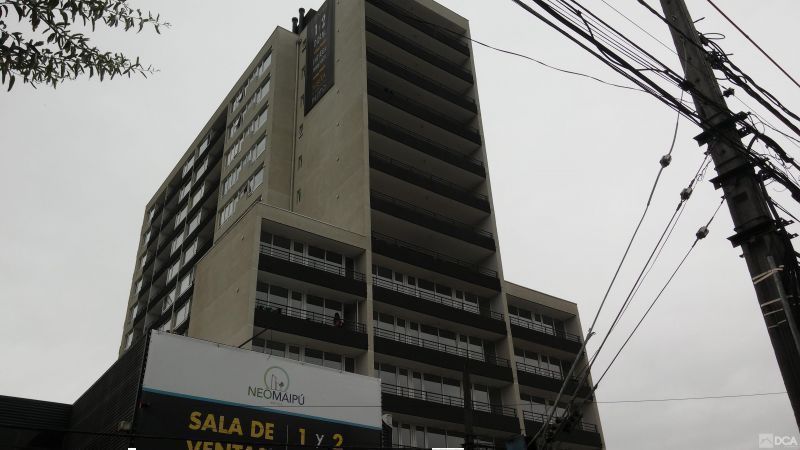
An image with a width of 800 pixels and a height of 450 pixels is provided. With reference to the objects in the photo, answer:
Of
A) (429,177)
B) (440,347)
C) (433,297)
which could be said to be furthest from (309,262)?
(429,177)

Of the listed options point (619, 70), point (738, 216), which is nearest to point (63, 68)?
point (619, 70)

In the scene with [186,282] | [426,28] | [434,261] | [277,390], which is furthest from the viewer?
[426,28]

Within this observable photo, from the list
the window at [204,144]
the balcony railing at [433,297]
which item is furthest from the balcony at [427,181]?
the window at [204,144]

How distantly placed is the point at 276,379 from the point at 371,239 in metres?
22.1

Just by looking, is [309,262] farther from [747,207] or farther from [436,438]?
[747,207]

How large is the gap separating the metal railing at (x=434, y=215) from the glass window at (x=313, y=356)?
13.5 metres

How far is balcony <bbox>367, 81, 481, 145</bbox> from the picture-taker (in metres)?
53.6

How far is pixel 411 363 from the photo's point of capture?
43.6m

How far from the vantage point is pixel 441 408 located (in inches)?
1658

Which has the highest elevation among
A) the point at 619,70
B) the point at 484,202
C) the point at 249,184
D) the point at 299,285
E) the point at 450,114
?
the point at 450,114

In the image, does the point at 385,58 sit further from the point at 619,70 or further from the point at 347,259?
the point at 619,70

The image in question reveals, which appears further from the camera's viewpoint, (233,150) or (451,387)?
(233,150)

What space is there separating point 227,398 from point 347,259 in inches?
902

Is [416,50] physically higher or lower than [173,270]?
higher
